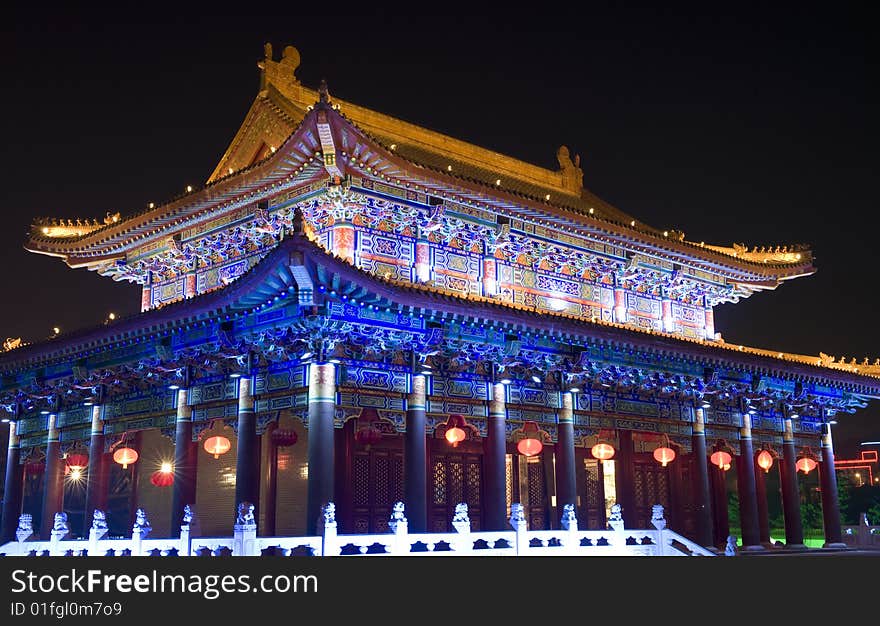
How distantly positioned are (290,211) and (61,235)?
777cm

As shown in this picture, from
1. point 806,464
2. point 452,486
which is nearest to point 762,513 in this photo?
point 806,464

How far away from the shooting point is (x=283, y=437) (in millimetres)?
22141


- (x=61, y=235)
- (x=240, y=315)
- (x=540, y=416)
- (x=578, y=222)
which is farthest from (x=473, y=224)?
(x=61, y=235)

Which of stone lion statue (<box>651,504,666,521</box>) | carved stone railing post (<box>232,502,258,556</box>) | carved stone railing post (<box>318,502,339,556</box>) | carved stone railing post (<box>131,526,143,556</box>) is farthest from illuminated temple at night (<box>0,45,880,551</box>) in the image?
carved stone railing post (<box>232,502,258,556</box>)

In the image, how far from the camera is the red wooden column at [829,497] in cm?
2759

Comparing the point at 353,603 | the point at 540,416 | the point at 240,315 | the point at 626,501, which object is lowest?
the point at 353,603

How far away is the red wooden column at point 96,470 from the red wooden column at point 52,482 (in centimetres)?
105

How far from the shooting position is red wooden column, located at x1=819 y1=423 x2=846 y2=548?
27.6 meters

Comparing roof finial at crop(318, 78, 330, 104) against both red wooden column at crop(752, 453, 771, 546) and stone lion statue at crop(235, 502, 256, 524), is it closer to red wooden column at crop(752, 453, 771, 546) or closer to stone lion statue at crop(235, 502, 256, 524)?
stone lion statue at crop(235, 502, 256, 524)

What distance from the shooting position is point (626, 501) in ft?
79.7

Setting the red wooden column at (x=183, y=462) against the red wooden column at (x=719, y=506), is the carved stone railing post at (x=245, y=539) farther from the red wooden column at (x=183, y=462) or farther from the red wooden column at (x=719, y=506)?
the red wooden column at (x=719, y=506)

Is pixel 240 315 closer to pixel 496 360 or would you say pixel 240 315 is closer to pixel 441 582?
pixel 496 360

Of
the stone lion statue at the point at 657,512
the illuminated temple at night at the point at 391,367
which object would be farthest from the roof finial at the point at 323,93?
the stone lion statue at the point at 657,512

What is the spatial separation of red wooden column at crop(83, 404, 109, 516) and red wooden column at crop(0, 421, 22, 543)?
255cm
